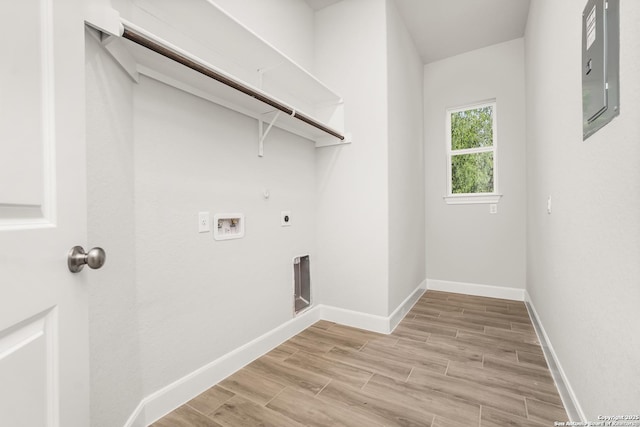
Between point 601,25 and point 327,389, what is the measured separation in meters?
1.99

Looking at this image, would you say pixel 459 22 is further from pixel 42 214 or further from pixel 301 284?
pixel 42 214

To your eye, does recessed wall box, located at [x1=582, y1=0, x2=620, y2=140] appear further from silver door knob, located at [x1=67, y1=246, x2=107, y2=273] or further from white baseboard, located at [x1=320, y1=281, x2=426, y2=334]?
white baseboard, located at [x1=320, y1=281, x2=426, y2=334]

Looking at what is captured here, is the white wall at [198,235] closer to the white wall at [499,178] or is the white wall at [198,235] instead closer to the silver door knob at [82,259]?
the silver door knob at [82,259]

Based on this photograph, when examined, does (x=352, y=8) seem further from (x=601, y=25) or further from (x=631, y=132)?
(x=631, y=132)

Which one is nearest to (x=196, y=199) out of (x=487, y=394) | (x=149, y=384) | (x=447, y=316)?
(x=149, y=384)

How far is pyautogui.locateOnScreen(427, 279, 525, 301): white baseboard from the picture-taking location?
3.31 metres

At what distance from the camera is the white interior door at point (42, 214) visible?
1.76ft

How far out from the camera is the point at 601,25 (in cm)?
99

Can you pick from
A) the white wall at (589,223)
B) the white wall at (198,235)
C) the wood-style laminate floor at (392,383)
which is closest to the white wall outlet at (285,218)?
the white wall at (198,235)

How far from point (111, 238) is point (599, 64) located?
1886mm

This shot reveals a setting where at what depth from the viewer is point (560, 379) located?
1.66 meters

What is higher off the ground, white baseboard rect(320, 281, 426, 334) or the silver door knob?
the silver door knob

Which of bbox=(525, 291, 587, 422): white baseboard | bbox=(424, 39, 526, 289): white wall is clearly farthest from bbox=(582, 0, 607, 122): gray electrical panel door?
bbox=(424, 39, 526, 289): white wall

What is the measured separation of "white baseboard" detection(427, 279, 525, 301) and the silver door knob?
146 inches
